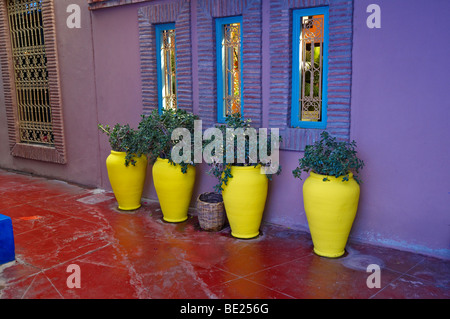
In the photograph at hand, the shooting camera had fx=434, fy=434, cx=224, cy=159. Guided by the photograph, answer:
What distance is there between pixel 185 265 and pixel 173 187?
1.29 meters

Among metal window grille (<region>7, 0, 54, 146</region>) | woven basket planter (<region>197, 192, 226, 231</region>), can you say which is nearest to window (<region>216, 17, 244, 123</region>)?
woven basket planter (<region>197, 192, 226, 231</region>)

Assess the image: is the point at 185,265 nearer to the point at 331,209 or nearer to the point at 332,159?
the point at 331,209

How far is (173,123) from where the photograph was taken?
510cm

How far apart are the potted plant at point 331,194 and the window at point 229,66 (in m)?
1.39

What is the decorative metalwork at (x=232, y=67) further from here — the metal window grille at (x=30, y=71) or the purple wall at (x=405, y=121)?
the metal window grille at (x=30, y=71)

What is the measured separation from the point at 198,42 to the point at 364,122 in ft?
7.38

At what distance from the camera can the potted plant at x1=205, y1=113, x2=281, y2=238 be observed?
454cm

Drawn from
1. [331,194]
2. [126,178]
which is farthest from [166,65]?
[331,194]

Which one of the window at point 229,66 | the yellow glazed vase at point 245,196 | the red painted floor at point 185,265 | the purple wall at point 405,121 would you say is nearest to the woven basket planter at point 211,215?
the red painted floor at point 185,265

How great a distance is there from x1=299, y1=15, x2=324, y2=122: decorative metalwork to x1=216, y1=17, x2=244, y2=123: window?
814 mm

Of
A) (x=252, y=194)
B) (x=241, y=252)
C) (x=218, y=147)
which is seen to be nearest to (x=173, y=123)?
(x=218, y=147)

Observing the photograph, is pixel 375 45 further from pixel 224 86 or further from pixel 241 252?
pixel 241 252

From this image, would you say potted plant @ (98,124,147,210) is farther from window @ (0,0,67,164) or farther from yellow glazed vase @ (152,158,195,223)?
window @ (0,0,67,164)

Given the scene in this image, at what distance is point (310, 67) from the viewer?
4633 millimetres
